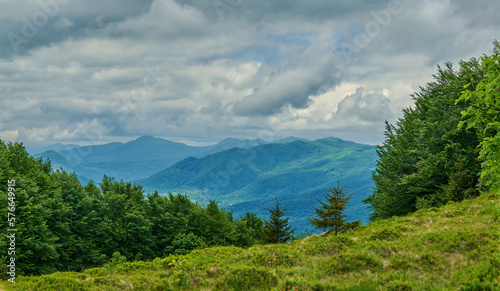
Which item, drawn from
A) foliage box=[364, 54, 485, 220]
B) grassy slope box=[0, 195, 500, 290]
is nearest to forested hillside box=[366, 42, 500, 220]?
foliage box=[364, 54, 485, 220]

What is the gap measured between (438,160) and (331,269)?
2591cm

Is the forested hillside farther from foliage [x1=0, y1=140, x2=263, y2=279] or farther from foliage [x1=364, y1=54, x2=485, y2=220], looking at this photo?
foliage [x1=0, y1=140, x2=263, y2=279]

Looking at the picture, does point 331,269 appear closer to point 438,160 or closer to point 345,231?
point 345,231

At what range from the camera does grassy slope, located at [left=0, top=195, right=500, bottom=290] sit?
337 inches

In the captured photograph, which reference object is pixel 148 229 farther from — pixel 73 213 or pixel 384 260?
pixel 384 260

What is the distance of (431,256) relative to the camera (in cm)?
1042

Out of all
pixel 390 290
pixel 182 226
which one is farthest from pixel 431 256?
pixel 182 226

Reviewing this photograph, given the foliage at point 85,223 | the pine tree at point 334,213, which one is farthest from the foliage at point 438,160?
the foliage at point 85,223

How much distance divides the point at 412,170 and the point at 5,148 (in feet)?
206

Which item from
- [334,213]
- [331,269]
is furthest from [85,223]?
[331,269]

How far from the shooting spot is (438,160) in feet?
99.6

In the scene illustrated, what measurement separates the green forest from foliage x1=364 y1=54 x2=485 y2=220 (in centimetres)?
13

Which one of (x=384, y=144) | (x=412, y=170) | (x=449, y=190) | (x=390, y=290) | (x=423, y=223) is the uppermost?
(x=384, y=144)

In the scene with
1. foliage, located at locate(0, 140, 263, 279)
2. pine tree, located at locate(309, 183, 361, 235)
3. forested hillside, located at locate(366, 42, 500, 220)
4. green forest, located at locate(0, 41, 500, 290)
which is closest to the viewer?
green forest, located at locate(0, 41, 500, 290)
